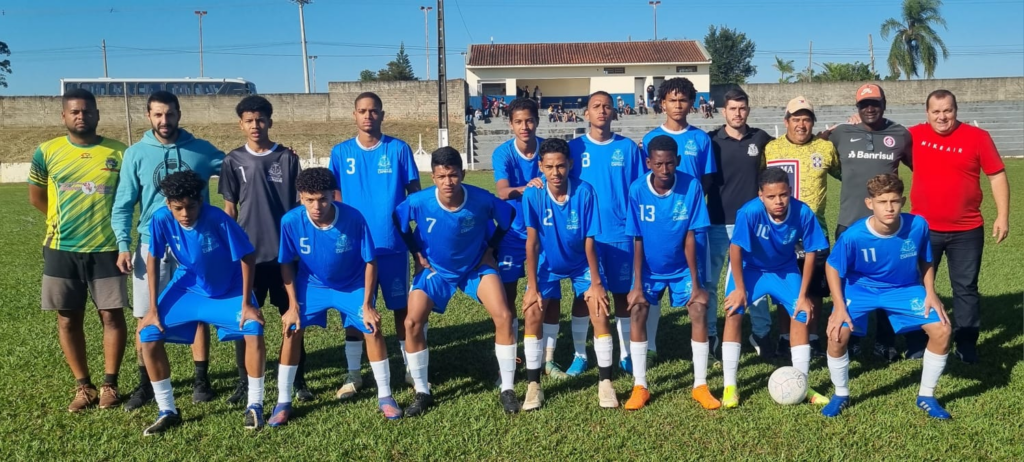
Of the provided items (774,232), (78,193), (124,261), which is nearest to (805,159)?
(774,232)

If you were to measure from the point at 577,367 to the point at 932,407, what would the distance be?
232 centimetres

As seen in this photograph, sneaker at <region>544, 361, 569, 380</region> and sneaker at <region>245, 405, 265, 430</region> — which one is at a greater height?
sneaker at <region>245, 405, 265, 430</region>

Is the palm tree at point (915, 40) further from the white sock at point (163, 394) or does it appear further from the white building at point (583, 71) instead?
the white sock at point (163, 394)

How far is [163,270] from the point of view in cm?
480

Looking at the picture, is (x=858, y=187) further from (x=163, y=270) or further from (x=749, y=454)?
(x=163, y=270)

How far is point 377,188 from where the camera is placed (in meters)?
4.94

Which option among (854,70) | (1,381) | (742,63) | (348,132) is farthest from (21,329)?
(742,63)

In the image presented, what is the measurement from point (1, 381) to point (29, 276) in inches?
A: 194

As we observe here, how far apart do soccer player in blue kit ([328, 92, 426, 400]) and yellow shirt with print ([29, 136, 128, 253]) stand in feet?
4.95

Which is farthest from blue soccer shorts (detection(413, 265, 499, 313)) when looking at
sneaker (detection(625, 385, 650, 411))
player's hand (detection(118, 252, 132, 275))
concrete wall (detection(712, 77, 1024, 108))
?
concrete wall (detection(712, 77, 1024, 108))

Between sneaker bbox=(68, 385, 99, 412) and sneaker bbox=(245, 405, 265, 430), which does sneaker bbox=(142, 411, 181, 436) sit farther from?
sneaker bbox=(68, 385, 99, 412)

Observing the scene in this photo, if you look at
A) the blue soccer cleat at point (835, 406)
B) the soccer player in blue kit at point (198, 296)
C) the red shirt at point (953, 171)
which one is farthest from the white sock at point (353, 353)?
the red shirt at point (953, 171)

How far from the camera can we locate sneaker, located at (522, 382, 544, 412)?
4559 millimetres

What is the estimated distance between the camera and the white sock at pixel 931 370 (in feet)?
14.2
